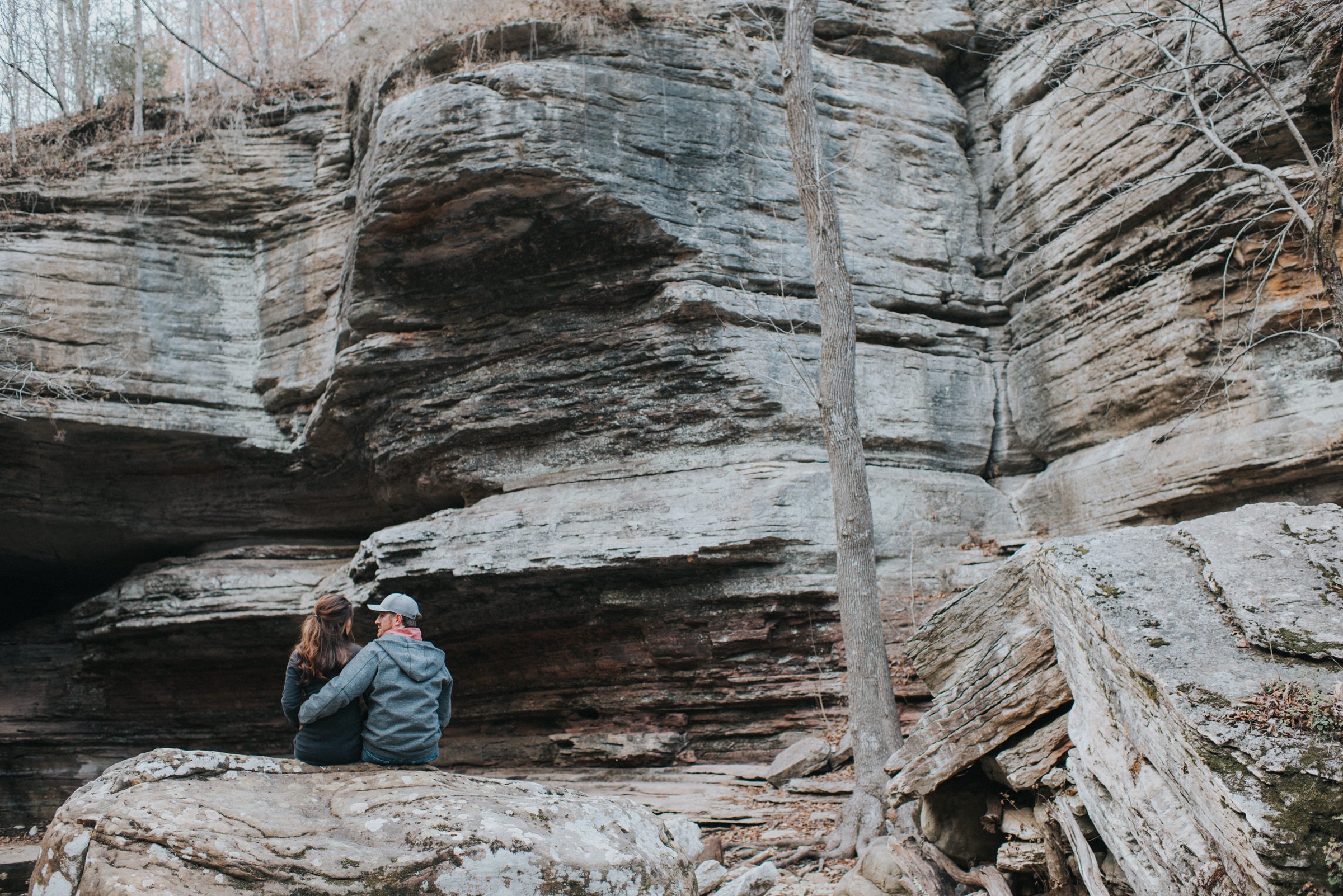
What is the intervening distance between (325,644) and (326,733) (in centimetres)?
51

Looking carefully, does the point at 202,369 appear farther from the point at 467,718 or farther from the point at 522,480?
the point at 467,718

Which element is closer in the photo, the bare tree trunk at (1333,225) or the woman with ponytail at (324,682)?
the woman with ponytail at (324,682)

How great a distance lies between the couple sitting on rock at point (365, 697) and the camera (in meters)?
4.77

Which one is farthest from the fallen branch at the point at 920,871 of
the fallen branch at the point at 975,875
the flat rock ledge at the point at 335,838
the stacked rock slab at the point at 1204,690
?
the flat rock ledge at the point at 335,838

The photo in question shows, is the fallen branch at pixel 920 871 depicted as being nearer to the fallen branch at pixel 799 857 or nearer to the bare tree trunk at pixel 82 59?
the fallen branch at pixel 799 857

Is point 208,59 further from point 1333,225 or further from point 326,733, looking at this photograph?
point 1333,225

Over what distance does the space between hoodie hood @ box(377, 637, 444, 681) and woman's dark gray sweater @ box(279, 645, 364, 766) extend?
0.38 metres

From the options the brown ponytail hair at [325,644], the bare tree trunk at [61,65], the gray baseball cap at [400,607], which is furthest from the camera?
the bare tree trunk at [61,65]

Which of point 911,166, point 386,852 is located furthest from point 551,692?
point 911,166

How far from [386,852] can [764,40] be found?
469 inches

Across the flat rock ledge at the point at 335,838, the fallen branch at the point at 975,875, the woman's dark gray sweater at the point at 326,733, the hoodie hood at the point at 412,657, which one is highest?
the hoodie hood at the point at 412,657

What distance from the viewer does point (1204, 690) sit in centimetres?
342

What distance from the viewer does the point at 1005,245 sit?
12.1 meters

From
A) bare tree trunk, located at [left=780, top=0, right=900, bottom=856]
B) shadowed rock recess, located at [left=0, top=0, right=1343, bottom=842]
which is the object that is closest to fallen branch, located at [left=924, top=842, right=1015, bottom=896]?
bare tree trunk, located at [left=780, top=0, right=900, bottom=856]
